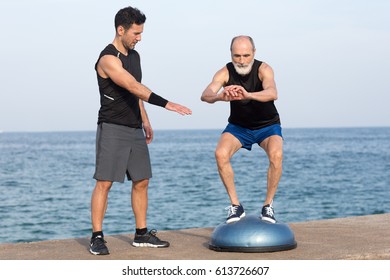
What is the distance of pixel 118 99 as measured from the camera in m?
6.98

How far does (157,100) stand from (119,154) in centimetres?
72

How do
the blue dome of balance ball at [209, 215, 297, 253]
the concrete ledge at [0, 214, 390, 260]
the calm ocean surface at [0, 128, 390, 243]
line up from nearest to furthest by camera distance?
the concrete ledge at [0, 214, 390, 260] < the blue dome of balance ball at [209, 215, 297, 253] < the calm ocean surface at [0, 128, 390, 243]

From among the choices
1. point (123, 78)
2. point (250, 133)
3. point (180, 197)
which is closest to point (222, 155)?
point (250, 133)

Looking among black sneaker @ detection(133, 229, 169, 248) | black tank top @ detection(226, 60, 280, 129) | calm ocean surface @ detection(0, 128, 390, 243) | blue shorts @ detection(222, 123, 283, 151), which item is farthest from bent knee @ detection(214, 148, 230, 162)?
calm ocean surface @ detection(0, 128, 390, 243)

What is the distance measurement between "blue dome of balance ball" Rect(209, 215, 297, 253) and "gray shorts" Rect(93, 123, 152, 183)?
0.96m

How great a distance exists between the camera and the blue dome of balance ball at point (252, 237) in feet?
22.9

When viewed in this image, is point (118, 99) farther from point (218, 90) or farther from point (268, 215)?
point (268, 215)

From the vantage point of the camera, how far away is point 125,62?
693cm

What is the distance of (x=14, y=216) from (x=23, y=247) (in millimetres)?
18701

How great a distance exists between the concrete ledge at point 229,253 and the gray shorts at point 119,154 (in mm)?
773

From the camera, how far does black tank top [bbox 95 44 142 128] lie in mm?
6941

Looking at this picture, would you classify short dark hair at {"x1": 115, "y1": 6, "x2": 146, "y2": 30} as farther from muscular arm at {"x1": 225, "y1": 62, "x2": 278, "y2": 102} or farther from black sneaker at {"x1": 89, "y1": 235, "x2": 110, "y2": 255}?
black sneaker at {"x1": 89, "y1": 235, "x2": 110, "y2": 255}

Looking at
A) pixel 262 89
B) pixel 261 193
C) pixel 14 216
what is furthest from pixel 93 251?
pixel 261 193

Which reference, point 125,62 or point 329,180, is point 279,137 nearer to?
Result: point 125,62
